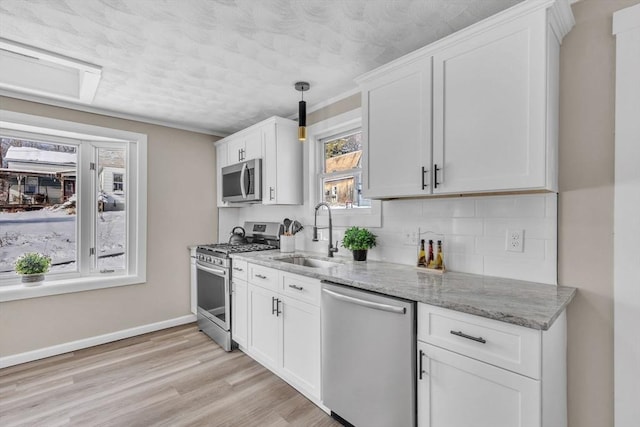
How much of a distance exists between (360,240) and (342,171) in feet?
2.51

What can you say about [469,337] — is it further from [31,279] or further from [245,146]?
[31,279]

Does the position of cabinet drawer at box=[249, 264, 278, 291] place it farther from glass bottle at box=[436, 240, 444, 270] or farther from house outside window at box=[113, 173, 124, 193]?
house outside window at box=[113, 173, 124, 193]

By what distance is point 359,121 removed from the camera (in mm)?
2684

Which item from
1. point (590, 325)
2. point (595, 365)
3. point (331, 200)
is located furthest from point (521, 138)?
point (331, 200)

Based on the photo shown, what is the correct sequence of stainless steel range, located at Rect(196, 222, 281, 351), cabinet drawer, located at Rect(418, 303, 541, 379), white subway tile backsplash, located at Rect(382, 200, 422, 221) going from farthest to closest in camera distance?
stainless steel range, located at Rect(196, 222, 281, 351)
white subway tile backsplash, located at Rect(382, 200, 422, 221)
cabinet drawer, located at Rect(418, 303, 541, 379)

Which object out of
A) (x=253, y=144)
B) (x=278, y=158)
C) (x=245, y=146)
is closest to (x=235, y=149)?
(x=245, y=146)

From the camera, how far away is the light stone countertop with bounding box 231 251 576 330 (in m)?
1.22

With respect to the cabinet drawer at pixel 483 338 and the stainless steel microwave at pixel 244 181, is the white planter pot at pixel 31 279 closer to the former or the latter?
the stainless steel microwave at pixel 244 181

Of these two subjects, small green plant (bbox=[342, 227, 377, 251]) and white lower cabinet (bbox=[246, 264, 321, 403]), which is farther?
small green plant (bbox=[342, 227, 377, 251])

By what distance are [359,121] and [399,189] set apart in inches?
38.4

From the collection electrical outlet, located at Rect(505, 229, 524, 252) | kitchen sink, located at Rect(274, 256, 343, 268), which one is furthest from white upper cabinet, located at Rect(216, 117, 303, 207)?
electrical outlet, located at Rect(505, 229, 524, 252)

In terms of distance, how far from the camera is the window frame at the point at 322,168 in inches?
A: 101

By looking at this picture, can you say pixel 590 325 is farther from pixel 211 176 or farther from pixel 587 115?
pixel 211 176

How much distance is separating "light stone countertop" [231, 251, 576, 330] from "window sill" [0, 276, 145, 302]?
2120 mm
